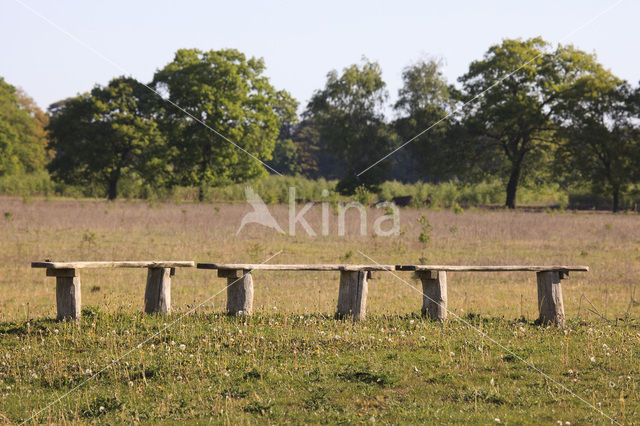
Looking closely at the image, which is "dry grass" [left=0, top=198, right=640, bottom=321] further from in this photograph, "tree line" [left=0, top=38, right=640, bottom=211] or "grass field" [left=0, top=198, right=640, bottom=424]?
"tree line" [left=0, top=38, right=640, bottom=211]

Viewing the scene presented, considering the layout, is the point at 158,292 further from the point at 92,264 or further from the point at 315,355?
the point at 315,355

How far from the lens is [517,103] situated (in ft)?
148

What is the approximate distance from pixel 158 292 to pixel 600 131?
1618 inches

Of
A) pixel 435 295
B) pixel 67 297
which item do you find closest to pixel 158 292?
pixel 67 297

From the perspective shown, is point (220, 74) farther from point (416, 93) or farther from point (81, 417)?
point (81, 417)

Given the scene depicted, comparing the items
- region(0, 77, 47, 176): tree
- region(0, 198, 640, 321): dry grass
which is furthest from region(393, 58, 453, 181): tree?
region(0, 77, 47, 176): tree

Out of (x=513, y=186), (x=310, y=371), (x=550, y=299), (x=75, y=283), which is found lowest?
(x=310, y=371)

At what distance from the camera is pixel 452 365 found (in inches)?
293

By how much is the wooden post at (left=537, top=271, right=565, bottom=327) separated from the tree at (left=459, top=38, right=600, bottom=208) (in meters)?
37.0

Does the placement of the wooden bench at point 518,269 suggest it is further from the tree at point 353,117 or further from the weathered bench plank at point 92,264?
the tree at point 353,117

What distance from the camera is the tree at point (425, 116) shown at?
50875 mm

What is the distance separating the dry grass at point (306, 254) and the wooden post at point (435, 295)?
974 mm

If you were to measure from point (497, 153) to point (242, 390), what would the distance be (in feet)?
148

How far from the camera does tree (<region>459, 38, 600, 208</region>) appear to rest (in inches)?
1801
